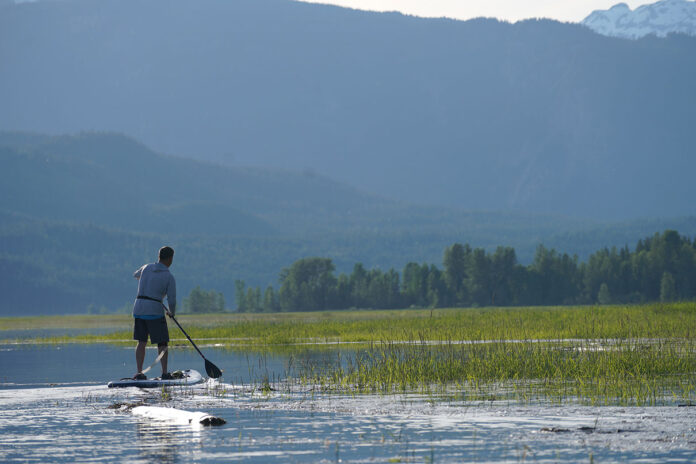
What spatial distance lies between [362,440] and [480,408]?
12.5 feet

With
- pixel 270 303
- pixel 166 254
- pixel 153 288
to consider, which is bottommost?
pixel 153 288

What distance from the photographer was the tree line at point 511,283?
406ft

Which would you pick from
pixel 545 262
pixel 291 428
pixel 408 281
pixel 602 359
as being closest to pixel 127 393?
pixel 291 428

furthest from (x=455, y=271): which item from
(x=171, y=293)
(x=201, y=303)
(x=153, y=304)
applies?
(x=153, y=304)

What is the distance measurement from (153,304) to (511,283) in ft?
364

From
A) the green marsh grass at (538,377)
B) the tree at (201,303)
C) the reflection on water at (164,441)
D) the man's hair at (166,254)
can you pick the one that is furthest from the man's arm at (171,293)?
the tree at (201,303)

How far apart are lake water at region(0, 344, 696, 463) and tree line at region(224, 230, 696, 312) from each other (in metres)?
97.3

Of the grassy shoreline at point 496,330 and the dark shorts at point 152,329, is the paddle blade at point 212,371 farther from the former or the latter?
the grassy shoreline at point 496,330

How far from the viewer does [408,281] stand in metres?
150

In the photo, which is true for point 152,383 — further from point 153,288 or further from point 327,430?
point 327,430

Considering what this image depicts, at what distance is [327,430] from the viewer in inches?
710

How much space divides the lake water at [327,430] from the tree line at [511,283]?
3832 inches

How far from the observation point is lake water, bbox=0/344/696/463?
15609 mm

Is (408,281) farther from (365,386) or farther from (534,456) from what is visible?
(534,456)
